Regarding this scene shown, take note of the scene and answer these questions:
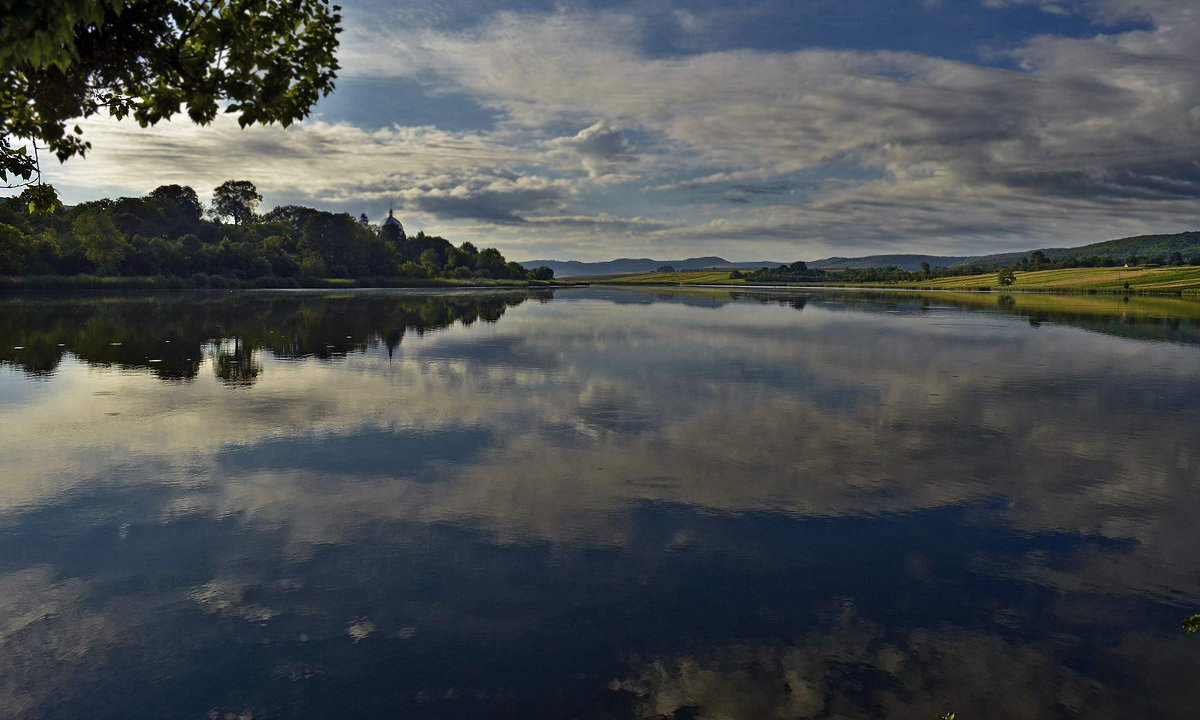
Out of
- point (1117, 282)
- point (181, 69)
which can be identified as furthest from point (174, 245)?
point (1117, 282)

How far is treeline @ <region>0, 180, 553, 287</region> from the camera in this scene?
108938 mm

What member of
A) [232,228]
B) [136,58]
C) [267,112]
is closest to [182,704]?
[267,112]

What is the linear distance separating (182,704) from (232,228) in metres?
211

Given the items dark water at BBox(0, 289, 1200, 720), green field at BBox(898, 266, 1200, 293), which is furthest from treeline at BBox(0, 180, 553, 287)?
green field at BBox(898, 266, 1200, 293)

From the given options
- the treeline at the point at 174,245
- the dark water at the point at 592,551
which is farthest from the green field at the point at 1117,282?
the treeline at the point at 174,245

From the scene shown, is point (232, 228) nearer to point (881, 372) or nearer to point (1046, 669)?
point (881, 372)

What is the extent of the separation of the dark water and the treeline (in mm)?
97256

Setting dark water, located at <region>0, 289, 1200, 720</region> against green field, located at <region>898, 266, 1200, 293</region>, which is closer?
dark water, located at <region>0, 289, 1200, 720</region>

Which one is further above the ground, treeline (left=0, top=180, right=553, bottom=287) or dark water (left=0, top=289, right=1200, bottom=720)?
treeline (left=0, top=180, right=553, bottom=287)

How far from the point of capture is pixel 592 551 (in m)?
10.6

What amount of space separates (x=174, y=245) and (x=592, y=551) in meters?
147

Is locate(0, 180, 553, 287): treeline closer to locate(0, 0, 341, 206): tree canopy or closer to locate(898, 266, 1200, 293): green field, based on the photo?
locate(0, 0, 341, 206): tree canopy

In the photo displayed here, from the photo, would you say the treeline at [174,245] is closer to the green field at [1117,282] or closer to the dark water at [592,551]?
the dark water at [592,551]

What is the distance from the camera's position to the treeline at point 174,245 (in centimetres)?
10894
